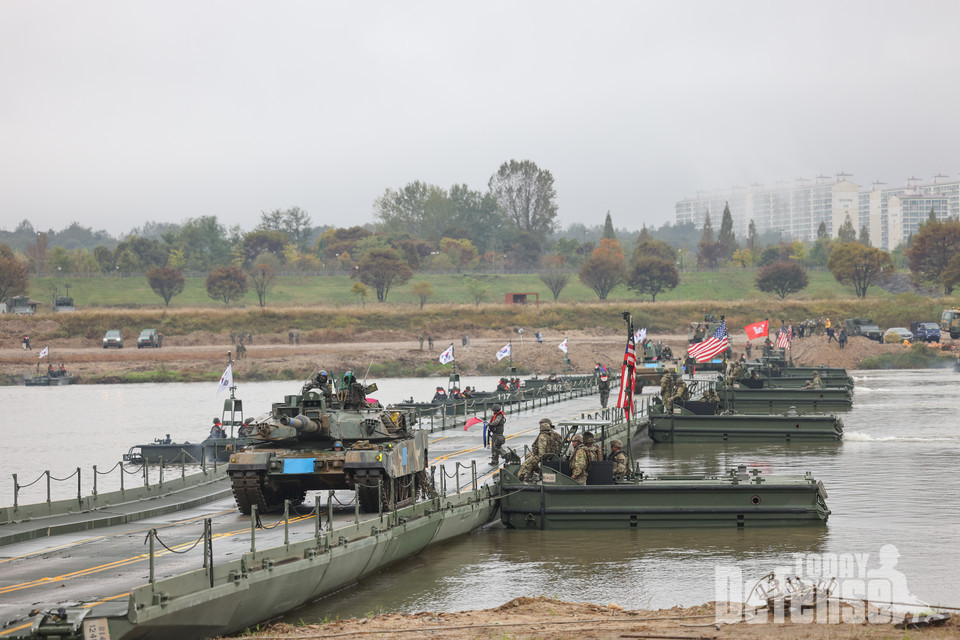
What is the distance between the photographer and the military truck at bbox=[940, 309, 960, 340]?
329ft

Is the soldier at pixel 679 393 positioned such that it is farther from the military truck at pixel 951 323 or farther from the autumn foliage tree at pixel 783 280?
the autumn foliage tree at pixel 783 280

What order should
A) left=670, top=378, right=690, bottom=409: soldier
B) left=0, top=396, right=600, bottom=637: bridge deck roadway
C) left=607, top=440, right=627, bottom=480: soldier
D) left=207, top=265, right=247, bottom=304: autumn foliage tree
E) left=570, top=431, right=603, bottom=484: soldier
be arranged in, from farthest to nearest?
left=207, top=265, right=247, bottom=304: autumn foliage tree, left=670, top=378, right=690, bottom=409: soldier, left=607, top=440, right=627, bottom=480: soldier, left=570, top=431, right=603, bottom=484: soldier, left=0, top=396, right=600, bottom=637: bridge deck roadway

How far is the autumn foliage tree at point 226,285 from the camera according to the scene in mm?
135375

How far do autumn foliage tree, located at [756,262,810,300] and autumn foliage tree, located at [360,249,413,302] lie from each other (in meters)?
44.5

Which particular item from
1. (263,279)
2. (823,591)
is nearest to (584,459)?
(823,591)

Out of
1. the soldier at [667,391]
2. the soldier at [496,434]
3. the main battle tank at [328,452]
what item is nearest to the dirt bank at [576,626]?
the main battle tank at [328,452]

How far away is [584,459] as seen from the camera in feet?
80.5

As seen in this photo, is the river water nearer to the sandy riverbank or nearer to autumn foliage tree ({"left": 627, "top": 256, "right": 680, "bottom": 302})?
the sandy riverbank

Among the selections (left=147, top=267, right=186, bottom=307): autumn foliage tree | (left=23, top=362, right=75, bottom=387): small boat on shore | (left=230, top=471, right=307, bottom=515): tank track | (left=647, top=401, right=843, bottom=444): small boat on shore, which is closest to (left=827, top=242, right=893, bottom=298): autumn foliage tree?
(left=147, top=267, right=186, bottom=307): autumn foliage tree

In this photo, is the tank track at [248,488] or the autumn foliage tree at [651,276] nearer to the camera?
the tank track at [248,488]

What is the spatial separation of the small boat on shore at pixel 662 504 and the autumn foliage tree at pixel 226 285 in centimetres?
11485

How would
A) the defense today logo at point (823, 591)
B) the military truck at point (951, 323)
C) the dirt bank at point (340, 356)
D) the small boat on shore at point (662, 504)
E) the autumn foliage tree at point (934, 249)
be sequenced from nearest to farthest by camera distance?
the defense today logo at point (823, 591) < the small boat on shore at point (662, 504) < the dirt bank at point (340, 356) < the military truck at point (951, 323) < the autumn foliage tree at point (934, 249)

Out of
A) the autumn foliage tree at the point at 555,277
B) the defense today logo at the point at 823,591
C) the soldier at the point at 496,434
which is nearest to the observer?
the defense today logo at the point at 823,591

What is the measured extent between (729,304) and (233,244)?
304 ft
